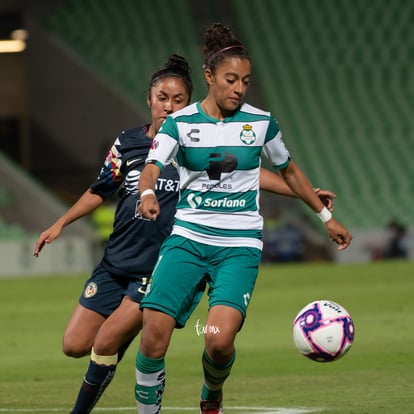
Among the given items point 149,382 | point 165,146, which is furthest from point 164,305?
point 165,146

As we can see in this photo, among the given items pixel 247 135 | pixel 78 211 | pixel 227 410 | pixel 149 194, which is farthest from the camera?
pixel 227 410

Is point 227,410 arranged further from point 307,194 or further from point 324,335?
point 307,194

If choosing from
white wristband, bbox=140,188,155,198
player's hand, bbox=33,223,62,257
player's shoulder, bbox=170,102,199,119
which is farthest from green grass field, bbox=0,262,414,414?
player's shoulder, bbox=170,102,199,119

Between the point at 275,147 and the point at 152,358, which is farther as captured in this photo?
the point at 275,147

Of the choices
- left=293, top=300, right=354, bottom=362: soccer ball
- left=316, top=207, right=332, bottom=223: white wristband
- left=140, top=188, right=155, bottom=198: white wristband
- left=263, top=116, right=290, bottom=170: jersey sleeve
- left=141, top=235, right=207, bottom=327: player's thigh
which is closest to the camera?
left=140, top=188, right=155, bottom=198: white wristband

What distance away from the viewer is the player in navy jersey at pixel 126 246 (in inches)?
289

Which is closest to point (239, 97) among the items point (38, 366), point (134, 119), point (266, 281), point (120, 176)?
point (120, 176)

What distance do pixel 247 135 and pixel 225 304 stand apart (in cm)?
94

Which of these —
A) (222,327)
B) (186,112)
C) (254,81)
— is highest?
(186,112)

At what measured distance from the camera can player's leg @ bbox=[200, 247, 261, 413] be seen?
6555mm

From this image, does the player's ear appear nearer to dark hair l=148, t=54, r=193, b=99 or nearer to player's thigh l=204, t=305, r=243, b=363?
dark hair l=148, t=54, r=193, b=99

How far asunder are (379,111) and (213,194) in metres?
26.1

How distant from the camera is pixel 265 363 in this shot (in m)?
10.7

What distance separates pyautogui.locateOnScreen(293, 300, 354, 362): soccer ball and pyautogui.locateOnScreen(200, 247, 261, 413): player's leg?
0.50m
